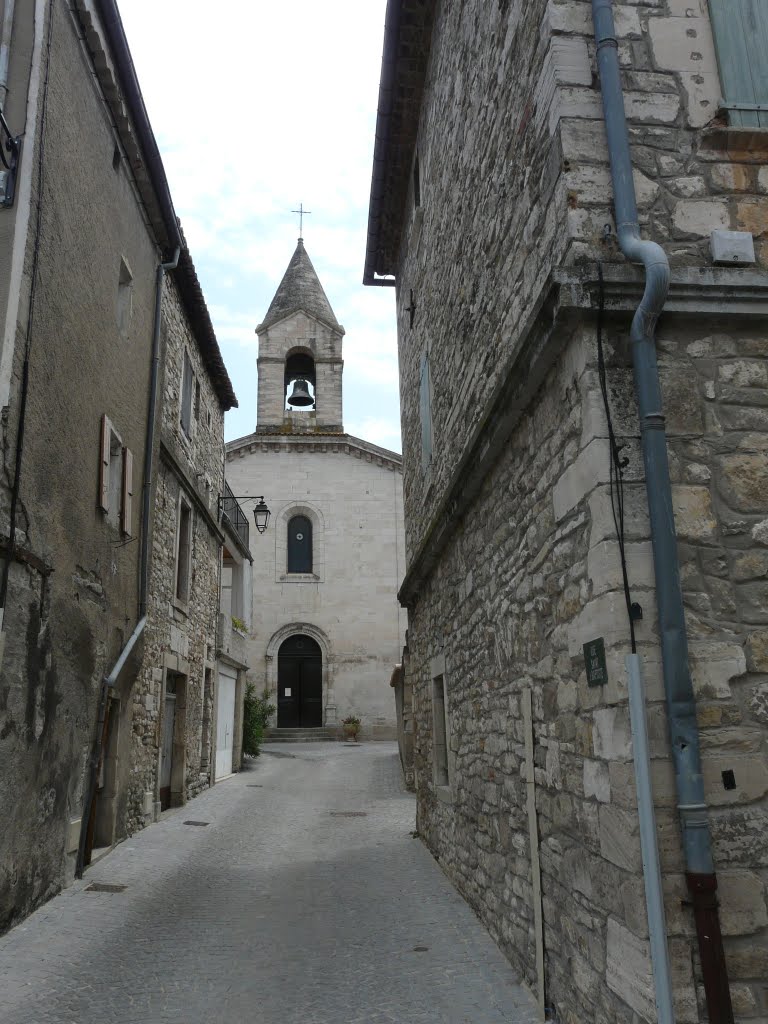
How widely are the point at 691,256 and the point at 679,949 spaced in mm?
2828

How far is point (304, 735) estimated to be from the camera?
24.0 m

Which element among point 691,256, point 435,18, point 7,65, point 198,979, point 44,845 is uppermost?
point 435,18

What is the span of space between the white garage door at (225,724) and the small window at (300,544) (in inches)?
391

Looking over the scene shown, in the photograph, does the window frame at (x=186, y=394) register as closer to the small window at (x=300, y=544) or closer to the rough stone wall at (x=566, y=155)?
the rough stone wall at (x=566, y=155)

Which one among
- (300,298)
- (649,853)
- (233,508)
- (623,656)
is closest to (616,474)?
(623,656)

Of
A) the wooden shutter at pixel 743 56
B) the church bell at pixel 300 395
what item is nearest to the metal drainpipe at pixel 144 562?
the wooden shutter at pixel 743 56

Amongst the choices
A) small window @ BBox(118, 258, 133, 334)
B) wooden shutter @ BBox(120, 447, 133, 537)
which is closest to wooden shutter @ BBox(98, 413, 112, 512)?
wooden shutter @ BBox(120, 447, 133, 537)

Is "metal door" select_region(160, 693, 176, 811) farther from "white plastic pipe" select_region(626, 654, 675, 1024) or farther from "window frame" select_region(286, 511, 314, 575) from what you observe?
"window frame" select_region(286, 511, 314, 575)

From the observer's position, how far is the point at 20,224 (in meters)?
5.93

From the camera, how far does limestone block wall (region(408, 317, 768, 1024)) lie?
3.01m

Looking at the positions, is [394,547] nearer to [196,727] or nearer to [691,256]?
[196,727]

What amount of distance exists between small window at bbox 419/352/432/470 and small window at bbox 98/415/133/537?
3173 mm

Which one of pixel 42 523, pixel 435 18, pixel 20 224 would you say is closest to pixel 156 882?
pixel 42 523

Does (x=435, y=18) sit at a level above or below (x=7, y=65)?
above
